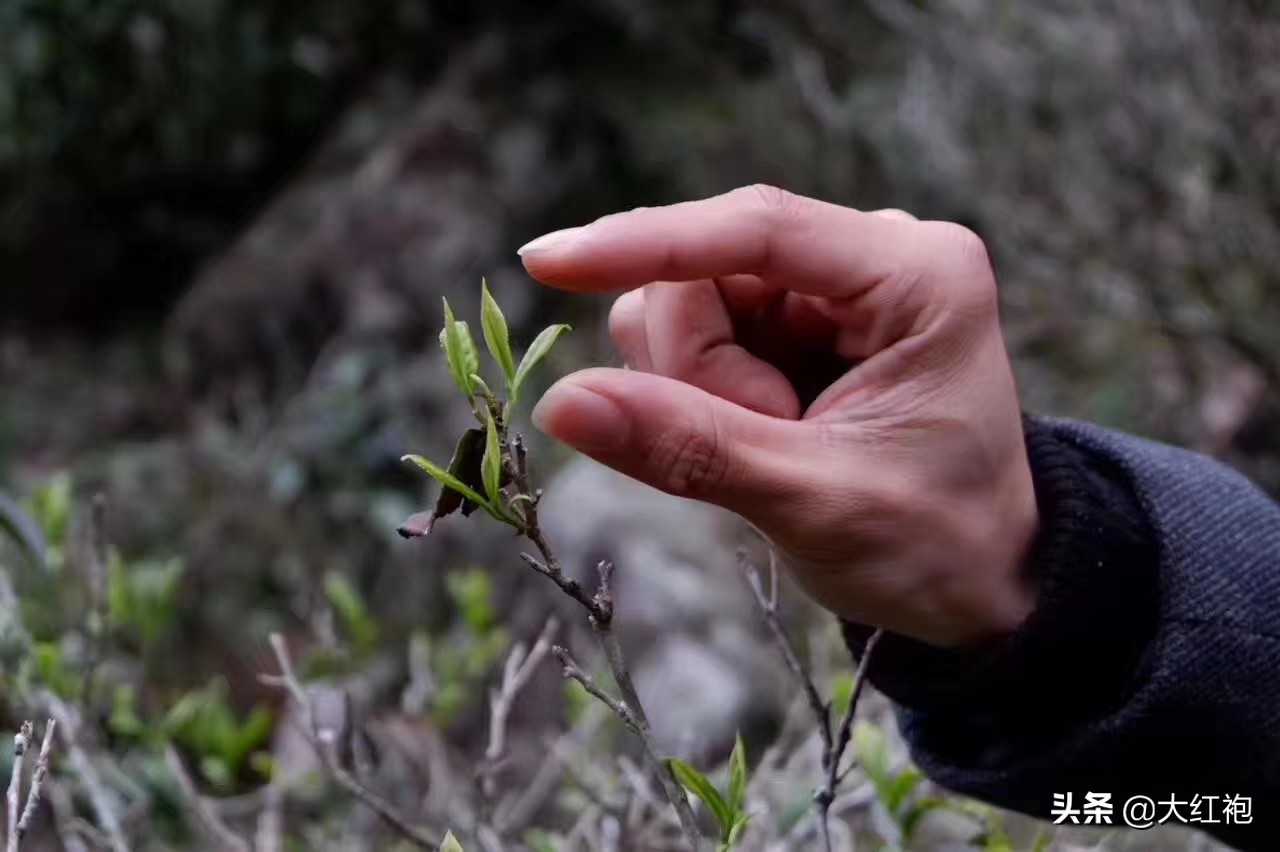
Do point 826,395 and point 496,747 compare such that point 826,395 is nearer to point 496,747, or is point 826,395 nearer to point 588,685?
point 588,685

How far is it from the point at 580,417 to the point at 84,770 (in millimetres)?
830

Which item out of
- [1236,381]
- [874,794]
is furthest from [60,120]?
[874,794]

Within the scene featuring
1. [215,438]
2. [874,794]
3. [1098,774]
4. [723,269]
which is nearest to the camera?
[723,269]

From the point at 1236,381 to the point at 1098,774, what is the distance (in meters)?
2.95

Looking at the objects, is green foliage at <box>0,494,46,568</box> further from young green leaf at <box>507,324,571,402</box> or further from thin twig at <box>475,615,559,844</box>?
young green leaf at <box>507,324,571,402</box>

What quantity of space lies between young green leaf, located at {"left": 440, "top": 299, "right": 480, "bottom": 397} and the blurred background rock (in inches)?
68.5

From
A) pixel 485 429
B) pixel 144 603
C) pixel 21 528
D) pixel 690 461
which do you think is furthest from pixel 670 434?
pixel 144 603

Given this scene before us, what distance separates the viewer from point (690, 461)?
3.29 feet

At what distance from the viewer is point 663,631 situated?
3283 millimetres

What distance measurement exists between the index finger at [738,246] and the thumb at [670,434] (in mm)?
90

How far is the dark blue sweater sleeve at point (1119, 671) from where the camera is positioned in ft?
4.14

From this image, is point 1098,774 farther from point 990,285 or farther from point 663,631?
point 663,631

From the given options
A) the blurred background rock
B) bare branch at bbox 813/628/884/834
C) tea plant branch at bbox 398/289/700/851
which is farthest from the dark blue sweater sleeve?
the blurred background rock

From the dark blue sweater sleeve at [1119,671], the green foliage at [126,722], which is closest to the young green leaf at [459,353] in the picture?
the dark blue sweater sleeve at [1119,671]
